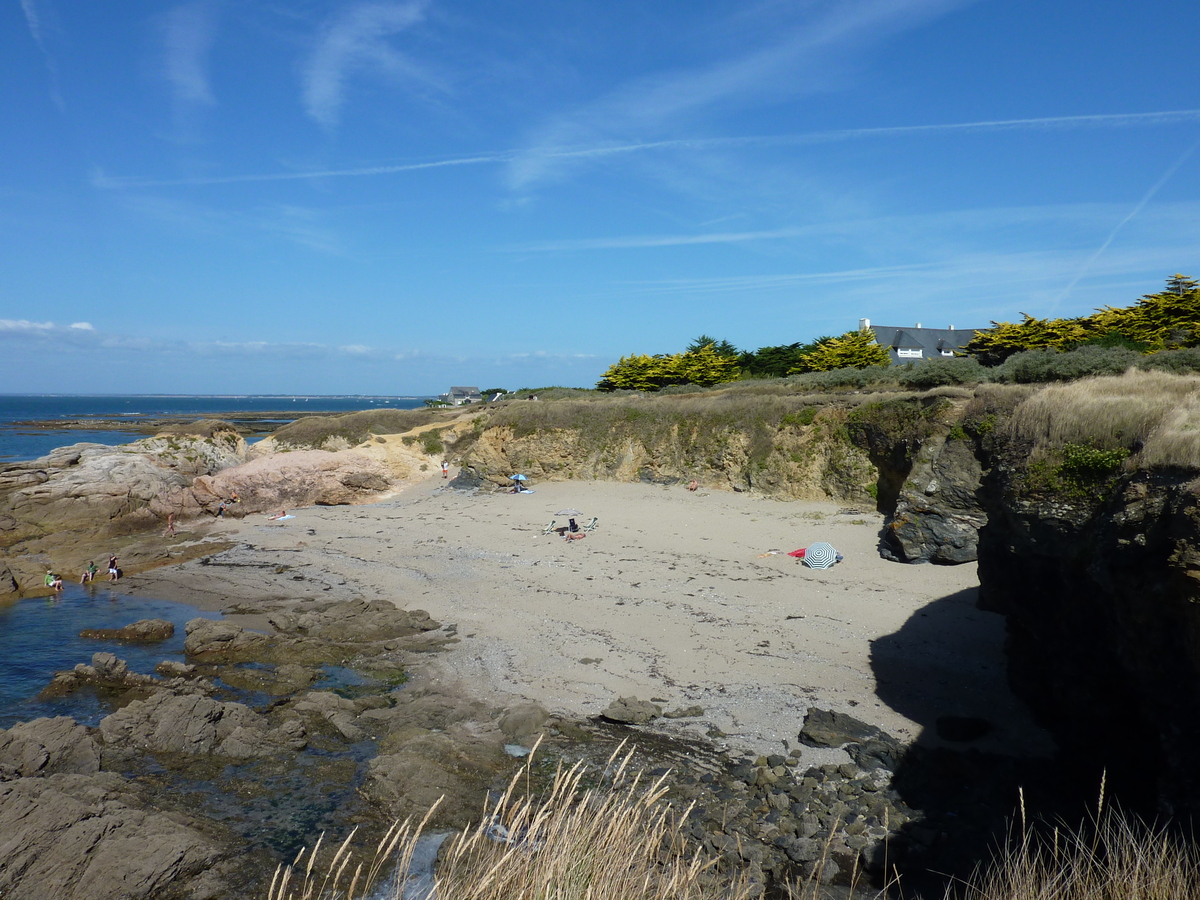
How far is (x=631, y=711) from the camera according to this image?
1213cm

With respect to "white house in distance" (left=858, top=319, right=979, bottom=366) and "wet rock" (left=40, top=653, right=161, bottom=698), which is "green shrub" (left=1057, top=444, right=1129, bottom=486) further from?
"white house in distance" (left=858, top=319, right=979, bottom=366)

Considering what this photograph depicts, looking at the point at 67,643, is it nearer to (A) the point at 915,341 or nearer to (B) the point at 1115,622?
(B) the point at 1115,622

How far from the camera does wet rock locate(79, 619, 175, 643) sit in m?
16.6

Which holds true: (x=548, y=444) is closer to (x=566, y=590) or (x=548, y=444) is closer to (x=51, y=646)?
(x=566, y=590)

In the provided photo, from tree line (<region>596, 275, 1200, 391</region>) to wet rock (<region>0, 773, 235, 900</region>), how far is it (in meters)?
33.5

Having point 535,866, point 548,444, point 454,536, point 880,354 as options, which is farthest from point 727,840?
point 880,354

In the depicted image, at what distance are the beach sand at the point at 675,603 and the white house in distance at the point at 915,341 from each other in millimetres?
33770

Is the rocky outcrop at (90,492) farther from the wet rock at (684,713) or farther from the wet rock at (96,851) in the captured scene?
the wet rock at (684,713)

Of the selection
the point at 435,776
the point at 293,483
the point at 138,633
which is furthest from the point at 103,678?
the point at 293,483

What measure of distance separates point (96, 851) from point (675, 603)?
12.3 metres

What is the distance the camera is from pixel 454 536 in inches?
1008

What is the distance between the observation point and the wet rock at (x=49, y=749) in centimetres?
999

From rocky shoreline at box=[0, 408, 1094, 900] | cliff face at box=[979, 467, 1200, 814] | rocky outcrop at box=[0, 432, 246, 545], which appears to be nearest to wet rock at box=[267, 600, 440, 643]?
rocky shoreline at box=[0, 408, 1094, 900]

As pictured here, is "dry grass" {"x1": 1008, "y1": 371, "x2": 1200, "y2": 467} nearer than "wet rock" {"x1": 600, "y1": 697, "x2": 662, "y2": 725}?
Yes
